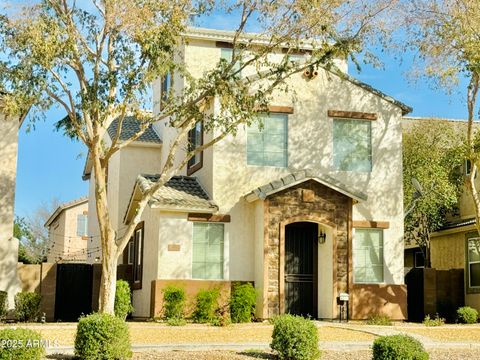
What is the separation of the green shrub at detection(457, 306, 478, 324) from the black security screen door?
15.8ft

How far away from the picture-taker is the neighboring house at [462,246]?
28.1m

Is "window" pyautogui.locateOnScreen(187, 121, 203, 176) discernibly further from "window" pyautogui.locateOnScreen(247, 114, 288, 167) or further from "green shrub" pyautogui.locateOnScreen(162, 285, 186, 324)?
"green shrub" pyautogui.locateOnScreen(162, 285, 186, 324)

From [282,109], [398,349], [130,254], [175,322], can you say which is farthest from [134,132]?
[398,349]

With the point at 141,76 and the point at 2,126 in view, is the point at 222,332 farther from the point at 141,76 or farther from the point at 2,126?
the point at 2,126

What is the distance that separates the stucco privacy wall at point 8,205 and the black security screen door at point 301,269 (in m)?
8.11

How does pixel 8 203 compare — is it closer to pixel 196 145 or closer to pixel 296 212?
pixel 196 145

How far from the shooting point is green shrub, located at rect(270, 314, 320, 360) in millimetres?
14477

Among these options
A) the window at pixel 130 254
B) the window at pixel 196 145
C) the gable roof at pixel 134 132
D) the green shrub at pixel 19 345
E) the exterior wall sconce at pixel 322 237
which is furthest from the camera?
the gable roof at pixel 134 132

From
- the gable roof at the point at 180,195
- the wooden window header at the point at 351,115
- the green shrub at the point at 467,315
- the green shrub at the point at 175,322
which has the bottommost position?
the green shrub at the point at 175,322

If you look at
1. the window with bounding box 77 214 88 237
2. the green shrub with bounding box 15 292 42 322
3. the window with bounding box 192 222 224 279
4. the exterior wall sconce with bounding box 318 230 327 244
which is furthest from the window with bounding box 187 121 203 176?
the window with bounding box 77 214 88 237

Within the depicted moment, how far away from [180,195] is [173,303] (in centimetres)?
339

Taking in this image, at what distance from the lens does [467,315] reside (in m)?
25.2

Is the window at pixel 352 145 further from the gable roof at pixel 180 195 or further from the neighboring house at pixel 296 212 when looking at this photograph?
the gable roof at pixel 180 195

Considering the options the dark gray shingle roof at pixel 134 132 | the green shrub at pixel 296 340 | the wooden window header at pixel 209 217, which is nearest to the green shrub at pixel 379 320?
the wooden window header at pixel 209 217
